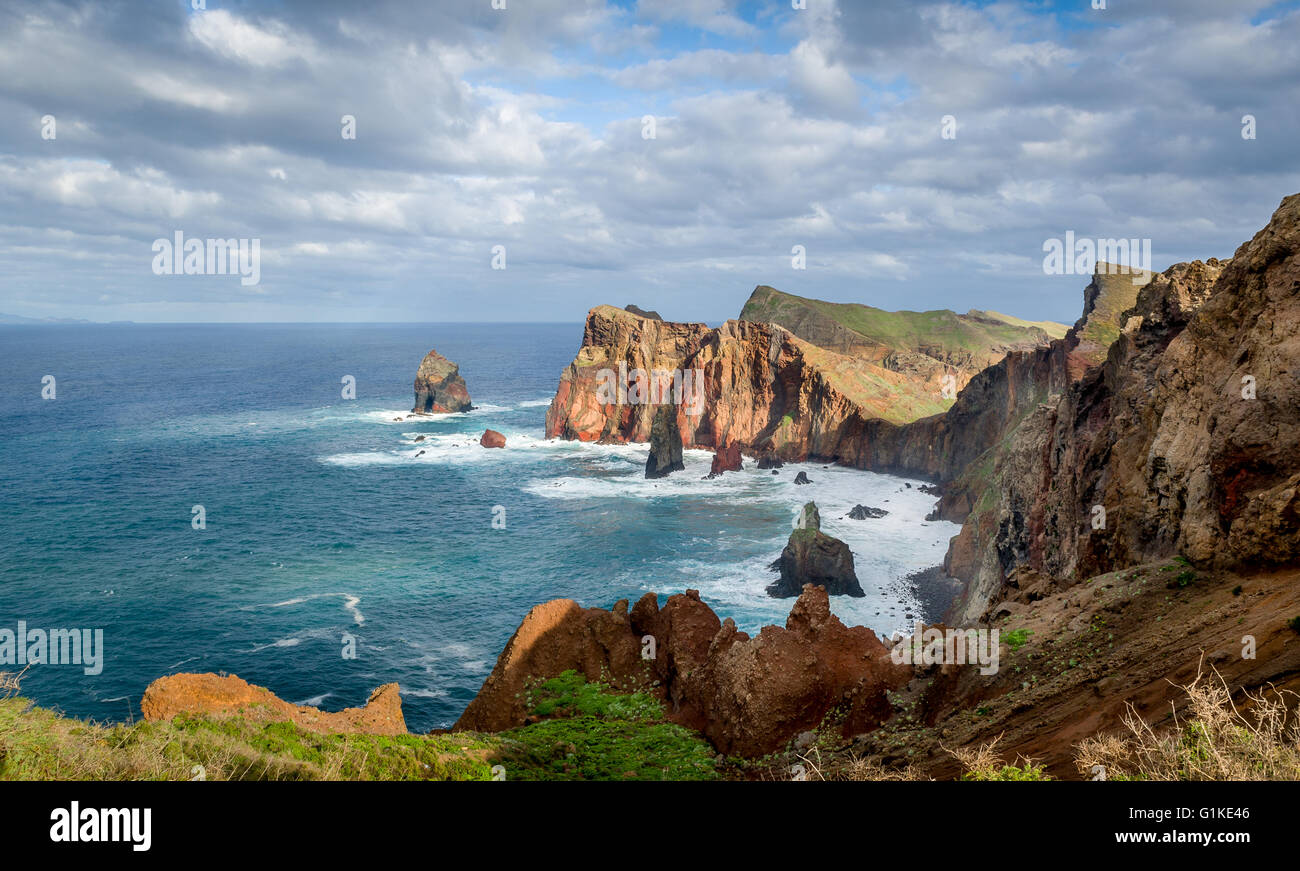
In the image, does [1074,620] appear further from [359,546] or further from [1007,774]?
[359,546]

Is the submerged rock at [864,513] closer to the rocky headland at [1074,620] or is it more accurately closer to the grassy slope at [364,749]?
the rocky headland at [1074,620]

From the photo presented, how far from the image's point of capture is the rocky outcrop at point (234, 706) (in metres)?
20.8

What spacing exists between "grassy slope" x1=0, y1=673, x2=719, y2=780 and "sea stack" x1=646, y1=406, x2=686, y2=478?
6785 cm

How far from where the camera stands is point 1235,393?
18.4m

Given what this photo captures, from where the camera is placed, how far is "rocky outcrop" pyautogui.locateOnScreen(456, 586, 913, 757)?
2373 cm

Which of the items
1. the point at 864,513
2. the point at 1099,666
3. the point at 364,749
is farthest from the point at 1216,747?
the point at 864,513

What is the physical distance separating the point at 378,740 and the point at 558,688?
1150 cm

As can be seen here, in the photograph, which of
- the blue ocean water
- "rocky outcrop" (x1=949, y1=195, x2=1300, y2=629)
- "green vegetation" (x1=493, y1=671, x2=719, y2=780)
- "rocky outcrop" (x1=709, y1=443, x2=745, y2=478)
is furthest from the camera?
"rocky outcrop" (x1=709, y1=443, x2=745, y2=478)

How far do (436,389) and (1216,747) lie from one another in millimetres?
142186

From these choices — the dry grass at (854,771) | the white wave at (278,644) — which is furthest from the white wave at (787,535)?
the dry grass at (854,771)

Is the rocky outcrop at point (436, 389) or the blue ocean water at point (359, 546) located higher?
the rocky outcrop at point (436, 389)

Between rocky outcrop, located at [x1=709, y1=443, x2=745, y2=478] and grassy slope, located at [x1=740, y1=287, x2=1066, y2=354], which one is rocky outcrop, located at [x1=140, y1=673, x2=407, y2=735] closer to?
rocky outcrop, located at [x1=709, y1=443, x2=745, y2=478]

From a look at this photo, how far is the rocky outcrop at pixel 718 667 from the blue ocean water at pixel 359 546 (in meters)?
12.1

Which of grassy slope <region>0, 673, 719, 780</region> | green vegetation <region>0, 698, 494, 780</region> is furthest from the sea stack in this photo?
green vegetation <region>0, 698, 494, 780</region>
